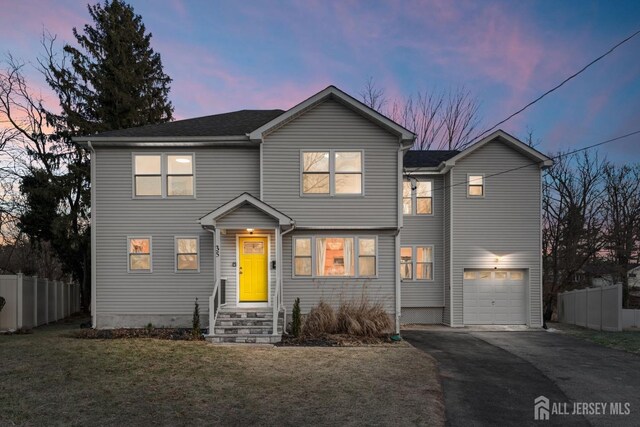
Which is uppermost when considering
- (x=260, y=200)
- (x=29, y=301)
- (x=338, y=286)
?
(x=260, y=200)

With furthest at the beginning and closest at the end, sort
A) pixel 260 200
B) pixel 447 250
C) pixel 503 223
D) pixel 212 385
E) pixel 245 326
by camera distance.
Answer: pixel 447 250 < pixel 503 223 < pixel 260 200 < pixel 245 326 < pixel 212 385

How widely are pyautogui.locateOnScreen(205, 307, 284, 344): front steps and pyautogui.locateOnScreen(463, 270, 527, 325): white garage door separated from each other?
27.0 feet

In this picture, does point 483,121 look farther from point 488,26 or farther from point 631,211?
point 488,26

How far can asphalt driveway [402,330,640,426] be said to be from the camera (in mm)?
6211

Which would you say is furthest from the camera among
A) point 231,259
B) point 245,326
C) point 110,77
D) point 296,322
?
point 110,77

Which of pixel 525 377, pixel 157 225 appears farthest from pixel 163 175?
pixel 525 377

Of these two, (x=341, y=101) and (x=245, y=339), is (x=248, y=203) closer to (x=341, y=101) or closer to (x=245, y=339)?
(x=245, y=339)

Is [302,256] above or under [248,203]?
under

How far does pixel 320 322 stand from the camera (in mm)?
12352

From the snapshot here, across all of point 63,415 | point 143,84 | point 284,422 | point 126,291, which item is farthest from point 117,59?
point 284,422

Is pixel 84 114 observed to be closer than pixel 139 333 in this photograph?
No

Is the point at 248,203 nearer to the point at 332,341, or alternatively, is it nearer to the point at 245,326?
the point at 245,326

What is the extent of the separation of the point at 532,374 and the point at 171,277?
10.5 m

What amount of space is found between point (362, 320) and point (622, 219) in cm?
2034
